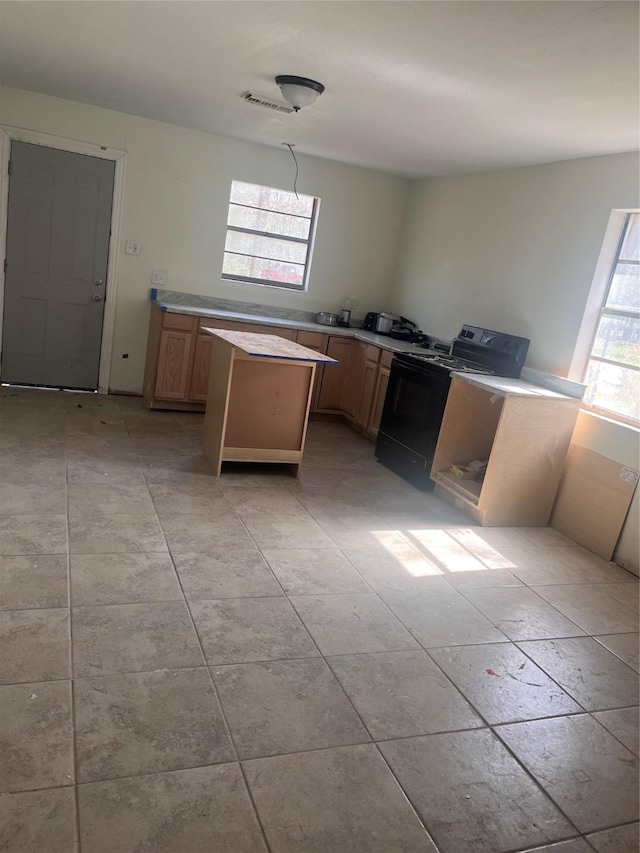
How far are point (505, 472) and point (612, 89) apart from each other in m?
2.09

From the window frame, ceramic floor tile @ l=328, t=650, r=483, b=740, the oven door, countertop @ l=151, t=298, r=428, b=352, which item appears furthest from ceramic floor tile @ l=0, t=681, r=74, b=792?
countertop @ l=151, t=298, r=428, b=352

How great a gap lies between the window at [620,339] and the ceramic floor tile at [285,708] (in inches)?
103

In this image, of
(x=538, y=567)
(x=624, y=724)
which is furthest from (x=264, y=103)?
(x=624, y=724)

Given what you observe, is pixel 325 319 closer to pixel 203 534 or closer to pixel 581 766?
pixel 203 534

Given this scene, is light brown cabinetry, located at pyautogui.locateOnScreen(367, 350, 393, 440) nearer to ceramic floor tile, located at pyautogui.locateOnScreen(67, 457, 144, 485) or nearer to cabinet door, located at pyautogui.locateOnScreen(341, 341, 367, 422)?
cabinet door, located at pyautogui.locateOnScreen(341, 341, 367, 422)

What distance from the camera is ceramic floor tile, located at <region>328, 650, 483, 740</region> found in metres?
2.04

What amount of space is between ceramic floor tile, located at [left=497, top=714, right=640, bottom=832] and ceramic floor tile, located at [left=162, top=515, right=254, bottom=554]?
5.10 ft

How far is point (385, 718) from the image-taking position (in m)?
2.05

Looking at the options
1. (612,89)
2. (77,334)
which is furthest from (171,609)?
(77,334)

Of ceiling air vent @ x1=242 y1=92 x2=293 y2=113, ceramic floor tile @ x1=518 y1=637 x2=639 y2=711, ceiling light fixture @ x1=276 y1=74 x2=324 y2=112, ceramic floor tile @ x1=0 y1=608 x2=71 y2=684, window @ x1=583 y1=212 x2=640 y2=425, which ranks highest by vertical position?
ceiling air vent @ x1=242 y1=92 x2=293 y2=113

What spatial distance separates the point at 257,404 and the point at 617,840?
3.03 metres

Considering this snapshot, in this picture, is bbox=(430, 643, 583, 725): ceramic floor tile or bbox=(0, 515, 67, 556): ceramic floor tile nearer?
bbox=(430, 643, 583, 725): ceramic floor tile

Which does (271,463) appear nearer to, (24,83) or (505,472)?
Answer: (505,472)

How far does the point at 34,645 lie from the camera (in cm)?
214
